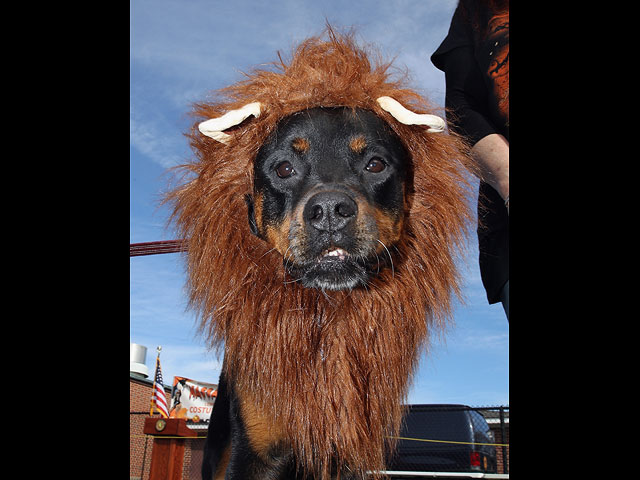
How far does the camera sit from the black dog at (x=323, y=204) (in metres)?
1.30

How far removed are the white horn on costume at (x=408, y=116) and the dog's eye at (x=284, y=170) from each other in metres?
0.32

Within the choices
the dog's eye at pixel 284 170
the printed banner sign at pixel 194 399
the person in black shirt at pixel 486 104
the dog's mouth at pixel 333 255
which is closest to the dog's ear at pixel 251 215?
the dog's eye at pixel 284 170

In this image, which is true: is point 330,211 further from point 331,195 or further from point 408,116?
point 408,116

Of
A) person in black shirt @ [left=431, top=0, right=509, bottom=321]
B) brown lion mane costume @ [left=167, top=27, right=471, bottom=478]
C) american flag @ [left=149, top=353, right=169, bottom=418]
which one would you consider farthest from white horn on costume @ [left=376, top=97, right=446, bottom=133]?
american flag @ [left=149, top=353, right=169, bottom=418]

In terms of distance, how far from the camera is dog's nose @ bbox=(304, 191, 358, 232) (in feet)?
4.17

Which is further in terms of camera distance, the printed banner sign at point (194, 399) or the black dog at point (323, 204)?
the printed banner sign at point (194, 399)

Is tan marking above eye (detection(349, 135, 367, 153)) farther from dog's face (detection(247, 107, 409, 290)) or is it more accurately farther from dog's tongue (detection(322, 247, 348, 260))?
dog's tongue (detection(322, 247, 348, 260))

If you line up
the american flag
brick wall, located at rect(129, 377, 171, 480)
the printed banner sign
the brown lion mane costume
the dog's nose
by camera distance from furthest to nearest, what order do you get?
brick wall, located at rect(129, 377, 171, 480), the printed banner sign, the american flag, the brown lion mane costume, the dog's nose

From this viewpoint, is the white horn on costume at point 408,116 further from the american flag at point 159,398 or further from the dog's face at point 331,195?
the american flag at point 159,398

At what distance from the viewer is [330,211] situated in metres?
1.27

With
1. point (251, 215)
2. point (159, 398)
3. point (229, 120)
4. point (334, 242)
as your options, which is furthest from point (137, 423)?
point (334, 242)

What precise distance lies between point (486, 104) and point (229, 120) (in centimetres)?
88

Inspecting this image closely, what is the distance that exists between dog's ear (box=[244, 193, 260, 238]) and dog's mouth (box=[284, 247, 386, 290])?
193 mm
